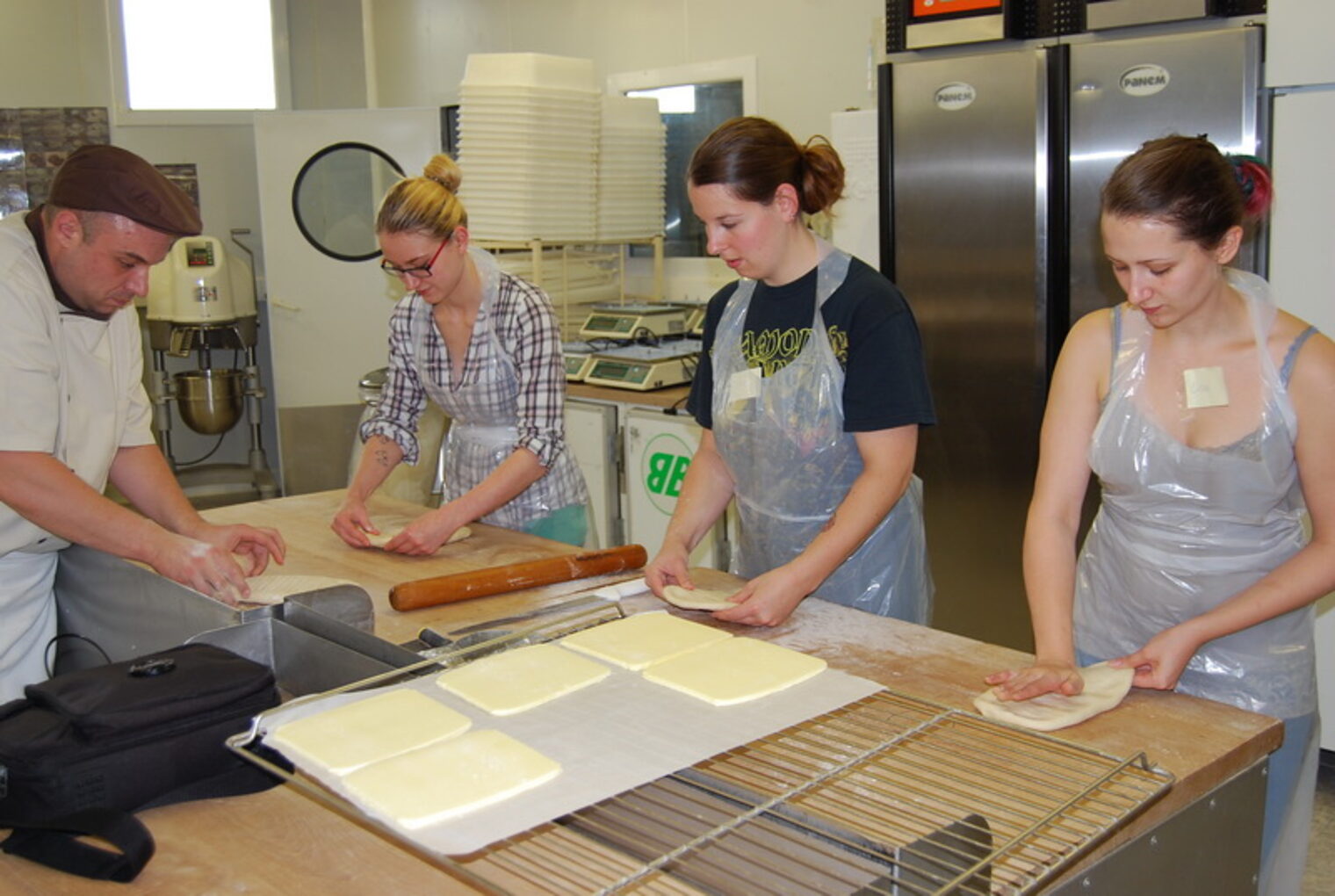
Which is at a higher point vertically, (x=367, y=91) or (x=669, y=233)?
(x=367, y=91)

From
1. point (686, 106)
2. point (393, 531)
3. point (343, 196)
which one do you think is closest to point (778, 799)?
point (393, 531)

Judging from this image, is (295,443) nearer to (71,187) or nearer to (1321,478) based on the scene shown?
(71,187)

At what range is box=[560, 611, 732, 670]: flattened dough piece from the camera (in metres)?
1.59

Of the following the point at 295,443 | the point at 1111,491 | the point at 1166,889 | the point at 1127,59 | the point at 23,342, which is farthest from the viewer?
the point at 295,443

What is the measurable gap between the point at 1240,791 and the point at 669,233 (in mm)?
3936

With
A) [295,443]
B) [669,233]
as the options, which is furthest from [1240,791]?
[295,443]

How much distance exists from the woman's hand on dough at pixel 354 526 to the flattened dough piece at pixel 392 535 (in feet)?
0.04

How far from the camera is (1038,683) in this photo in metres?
1.51

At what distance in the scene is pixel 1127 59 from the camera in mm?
3150

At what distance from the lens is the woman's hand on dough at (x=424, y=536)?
236 cm

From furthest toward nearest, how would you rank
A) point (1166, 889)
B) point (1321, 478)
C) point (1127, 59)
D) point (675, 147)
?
point (675, 147) → point (1127, 59) → point (1321, 478) → point (1166, 889)

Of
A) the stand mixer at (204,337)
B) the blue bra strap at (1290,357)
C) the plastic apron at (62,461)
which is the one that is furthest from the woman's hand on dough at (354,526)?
the stand mixer at (204,337)

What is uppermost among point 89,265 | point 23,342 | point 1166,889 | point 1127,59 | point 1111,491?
point 1127,59

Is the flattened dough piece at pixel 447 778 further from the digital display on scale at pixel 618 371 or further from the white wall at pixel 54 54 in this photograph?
the white wall at pixel 54 54
